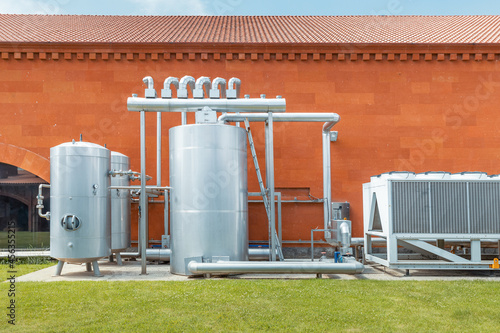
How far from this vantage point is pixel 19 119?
14.9 metres

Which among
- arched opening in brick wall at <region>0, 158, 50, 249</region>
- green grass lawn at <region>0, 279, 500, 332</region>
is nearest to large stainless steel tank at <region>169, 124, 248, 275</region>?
green grass lawn at <region>0, 279, 500, 332</region>

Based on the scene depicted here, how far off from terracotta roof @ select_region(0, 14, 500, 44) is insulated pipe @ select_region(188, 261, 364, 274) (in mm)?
7700

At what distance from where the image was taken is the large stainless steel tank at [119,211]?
42.1 ft

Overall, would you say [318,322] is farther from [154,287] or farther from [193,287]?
[154,287]

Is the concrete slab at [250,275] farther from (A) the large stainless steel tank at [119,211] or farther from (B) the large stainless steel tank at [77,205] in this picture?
(A) the large stainless steel tank at [119,211]

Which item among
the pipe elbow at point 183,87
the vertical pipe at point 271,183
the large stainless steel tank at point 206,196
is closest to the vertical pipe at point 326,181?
the vertical pipe at point 271,183

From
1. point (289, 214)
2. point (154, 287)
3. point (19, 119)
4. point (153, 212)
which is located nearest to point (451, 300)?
point (154, 287)

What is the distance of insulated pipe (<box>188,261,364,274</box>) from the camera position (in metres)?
9.84

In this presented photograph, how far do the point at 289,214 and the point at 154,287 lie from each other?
6402 millimetres

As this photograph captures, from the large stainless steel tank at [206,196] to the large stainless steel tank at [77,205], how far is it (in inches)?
67.2

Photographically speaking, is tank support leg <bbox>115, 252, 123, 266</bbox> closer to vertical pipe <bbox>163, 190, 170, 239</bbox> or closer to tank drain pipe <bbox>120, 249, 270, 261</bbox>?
tank drain pipe <bbox>120, 249, 270, 261</bbox>

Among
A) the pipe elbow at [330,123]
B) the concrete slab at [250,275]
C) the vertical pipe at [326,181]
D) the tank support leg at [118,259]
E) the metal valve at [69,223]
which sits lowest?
the concrete slab at [250,275]

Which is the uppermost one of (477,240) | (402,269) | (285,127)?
(285,127)

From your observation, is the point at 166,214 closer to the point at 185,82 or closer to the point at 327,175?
the point at 185,82
